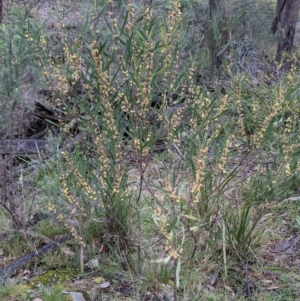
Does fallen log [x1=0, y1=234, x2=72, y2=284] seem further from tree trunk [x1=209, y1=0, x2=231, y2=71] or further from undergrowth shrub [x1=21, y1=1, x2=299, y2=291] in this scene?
tree trunk [x1=209, y1=0, x2=231, y2=71]

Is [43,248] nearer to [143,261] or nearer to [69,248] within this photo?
[69,248]

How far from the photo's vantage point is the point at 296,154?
8.56 ft

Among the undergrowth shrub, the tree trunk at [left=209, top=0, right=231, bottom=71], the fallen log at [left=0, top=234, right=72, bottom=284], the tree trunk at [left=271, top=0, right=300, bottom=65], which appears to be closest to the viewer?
the undergrowth shrub

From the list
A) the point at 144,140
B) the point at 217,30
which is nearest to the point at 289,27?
the point at 217,30

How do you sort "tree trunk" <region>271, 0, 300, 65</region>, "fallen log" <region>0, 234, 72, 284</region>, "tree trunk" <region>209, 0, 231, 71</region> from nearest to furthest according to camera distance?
"tree trunk" <region>209, 0, 231, 71</region>
"fallen log" <region>0, 234, 72, 284</region>
"tree trunk" <region>271, 0, 300, 65</region>

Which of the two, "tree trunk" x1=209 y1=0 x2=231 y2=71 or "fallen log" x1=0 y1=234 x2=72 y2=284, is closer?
"tree trunk" x1=209 y1=0 x2=231 y2=71

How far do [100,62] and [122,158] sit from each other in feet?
2.18

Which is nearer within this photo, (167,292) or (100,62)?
(100,62)

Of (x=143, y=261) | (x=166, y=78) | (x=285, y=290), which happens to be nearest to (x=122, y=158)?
(x=166, y=78)

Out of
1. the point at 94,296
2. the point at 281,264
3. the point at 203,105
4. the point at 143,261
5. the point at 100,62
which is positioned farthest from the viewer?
the point at 281,264

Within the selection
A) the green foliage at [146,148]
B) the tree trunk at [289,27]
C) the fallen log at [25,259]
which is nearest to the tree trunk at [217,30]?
the green foliage at [146,148]

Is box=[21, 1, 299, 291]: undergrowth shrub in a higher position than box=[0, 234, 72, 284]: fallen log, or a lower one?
higher

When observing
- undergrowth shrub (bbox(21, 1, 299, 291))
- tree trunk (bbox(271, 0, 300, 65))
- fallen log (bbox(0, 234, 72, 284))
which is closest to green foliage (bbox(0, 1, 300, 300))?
undergrowth shrub (bbox(21, 1, 299, 291))

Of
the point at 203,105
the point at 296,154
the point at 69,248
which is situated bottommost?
the point at 69,248
